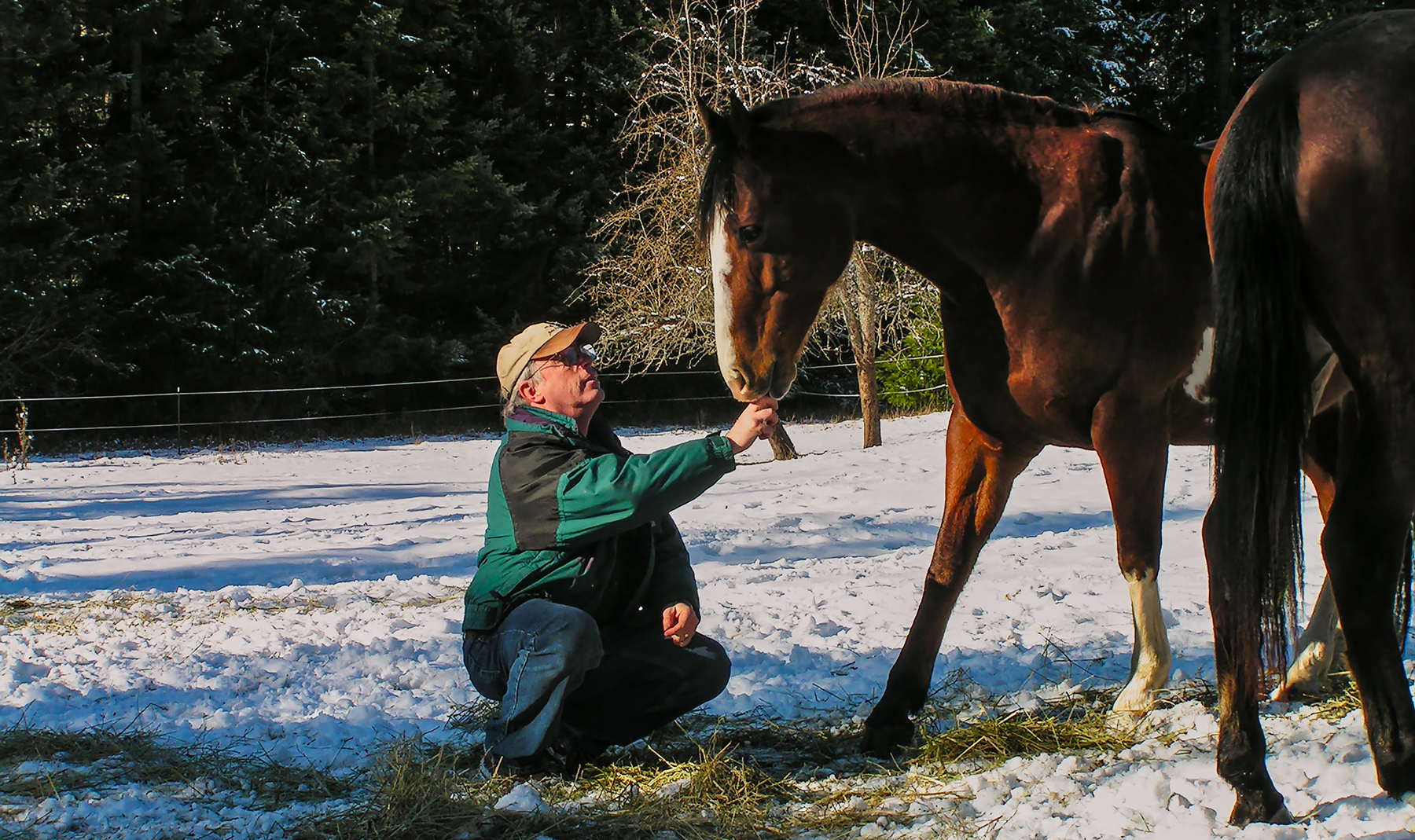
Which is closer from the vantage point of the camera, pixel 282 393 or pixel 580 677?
pixel 580 677

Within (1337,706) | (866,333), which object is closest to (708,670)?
(1337,706)

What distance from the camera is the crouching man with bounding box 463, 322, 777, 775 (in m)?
2.79

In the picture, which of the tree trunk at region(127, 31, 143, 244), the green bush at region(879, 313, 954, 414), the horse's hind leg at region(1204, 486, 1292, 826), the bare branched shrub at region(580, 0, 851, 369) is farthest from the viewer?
the green bush at region(879, 313, 954, 414)

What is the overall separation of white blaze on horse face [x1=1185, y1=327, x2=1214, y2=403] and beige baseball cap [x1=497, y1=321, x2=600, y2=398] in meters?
1.71

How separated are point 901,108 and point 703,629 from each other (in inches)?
94.2

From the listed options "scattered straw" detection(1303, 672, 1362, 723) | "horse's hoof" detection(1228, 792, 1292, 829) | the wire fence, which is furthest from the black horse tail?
the wire fence

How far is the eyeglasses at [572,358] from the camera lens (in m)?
3.06

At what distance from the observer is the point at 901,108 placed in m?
3.01

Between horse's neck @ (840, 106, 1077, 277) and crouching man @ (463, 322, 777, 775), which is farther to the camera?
horse's neck @ (840, 106, 1077, 277)

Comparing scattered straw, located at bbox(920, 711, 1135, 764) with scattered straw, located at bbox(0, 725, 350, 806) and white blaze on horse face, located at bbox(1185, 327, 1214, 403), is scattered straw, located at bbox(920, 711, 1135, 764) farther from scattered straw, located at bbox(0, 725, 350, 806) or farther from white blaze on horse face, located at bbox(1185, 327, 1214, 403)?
scattered straw, located at bbox(0, 725, 350, 806)

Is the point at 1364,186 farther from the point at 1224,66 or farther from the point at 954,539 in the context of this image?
the point at 1224,66

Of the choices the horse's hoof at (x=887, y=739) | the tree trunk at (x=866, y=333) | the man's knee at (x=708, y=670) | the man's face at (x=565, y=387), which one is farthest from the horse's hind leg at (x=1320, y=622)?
the tree trunk at (x=866, y=333)

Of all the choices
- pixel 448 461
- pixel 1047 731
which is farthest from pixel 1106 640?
pixel 448 461

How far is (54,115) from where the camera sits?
17156 mm
